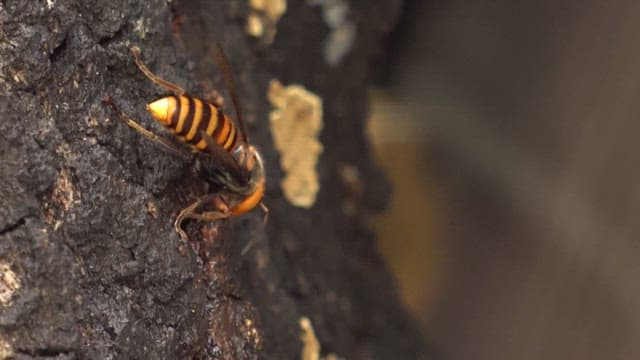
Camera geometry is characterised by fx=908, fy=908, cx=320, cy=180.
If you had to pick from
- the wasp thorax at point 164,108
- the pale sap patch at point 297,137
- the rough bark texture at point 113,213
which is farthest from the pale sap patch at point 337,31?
the wasp thorax at point 164,108

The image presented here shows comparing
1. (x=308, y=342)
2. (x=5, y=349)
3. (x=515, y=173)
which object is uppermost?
(x=5, y=349)

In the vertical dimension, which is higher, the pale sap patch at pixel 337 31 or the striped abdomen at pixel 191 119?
the striped abdomen at pixel 191 119

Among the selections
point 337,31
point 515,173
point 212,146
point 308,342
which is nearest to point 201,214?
point 212,146

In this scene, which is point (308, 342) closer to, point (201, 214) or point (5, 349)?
point (201, 214)

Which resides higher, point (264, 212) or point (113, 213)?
point (113, 213)

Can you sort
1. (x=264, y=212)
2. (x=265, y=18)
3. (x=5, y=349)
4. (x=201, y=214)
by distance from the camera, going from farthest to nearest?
(x=265, y=18)
(x=264, y=212)
(x=201, y=214)
(x=5, y=349)

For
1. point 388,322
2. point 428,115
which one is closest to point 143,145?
point 388,322

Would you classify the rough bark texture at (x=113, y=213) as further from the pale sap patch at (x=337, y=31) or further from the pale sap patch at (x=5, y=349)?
the pale sap patch at (x=337, y=31)
